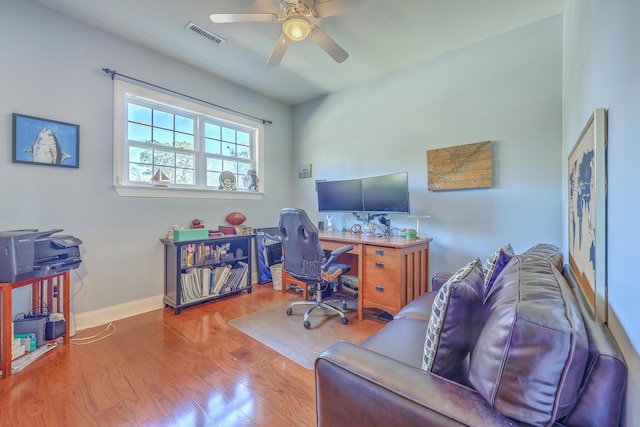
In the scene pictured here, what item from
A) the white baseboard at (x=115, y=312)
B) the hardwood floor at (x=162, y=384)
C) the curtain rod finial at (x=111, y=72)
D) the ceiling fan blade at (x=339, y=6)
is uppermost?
the ceiling fan blade at (x=339, y=6)

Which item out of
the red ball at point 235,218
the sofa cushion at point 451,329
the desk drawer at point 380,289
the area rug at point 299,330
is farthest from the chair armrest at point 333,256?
the sofa cushion at point 451,329

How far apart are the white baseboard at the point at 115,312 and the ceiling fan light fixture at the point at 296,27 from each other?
2.88 metres

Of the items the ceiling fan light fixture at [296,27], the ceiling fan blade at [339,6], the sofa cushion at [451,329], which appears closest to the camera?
the sofa cushion at [451,329]

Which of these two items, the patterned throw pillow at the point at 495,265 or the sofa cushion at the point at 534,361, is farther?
the patterned throw pillow at the point at 495,265

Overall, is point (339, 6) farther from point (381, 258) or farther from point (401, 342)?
point (401, 342)

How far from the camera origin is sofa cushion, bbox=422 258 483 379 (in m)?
0.88

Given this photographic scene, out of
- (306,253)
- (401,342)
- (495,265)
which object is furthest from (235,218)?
(495,265)

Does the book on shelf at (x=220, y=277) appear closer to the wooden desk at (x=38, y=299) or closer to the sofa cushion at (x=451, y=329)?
the wooden desk at (x=38, y=299)

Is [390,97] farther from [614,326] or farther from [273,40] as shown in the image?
[614,326]

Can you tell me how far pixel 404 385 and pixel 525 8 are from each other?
117 inches

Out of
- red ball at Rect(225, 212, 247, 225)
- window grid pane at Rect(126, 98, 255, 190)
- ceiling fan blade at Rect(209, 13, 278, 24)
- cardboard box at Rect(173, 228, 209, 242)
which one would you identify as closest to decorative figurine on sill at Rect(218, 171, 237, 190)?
window grid pane at Rect(126, 98, 255, 190)

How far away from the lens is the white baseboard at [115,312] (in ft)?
8.07

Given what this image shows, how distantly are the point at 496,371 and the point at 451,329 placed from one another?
0.70ft

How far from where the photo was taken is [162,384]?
1.68m
